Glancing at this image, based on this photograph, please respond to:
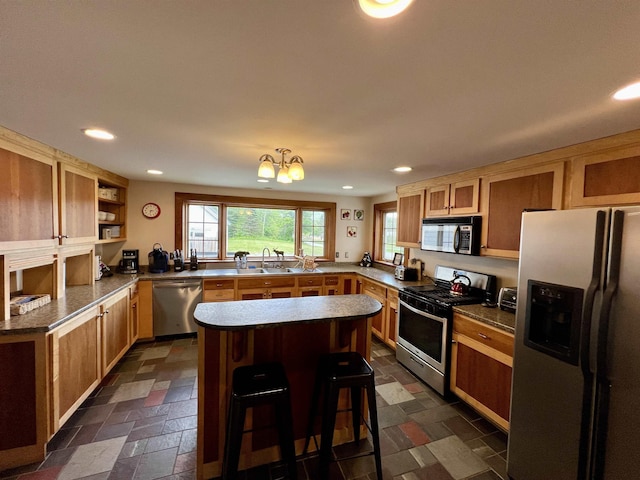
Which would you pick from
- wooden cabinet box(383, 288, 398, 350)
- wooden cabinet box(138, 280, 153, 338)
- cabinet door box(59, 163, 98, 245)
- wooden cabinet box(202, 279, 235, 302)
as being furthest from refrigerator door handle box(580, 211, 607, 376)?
wooden cabinet box(138, 280, 153, 338)

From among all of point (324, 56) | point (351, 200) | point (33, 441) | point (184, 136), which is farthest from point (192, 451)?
point (351, 200)

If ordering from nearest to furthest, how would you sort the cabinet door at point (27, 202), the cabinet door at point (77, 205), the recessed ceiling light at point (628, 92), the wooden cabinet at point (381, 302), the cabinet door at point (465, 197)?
the recessed ceiling light at point (628, 92) → the cabinet door at point (27, 202) → the cabinet door at point (77, 205) → the cabinet door at point (465, 197) → the wooden cabinet at point (381, 302)

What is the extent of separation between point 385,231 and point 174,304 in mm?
3431

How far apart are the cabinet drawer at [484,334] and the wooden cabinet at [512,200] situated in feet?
2.11

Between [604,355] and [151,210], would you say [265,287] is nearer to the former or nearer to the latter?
[151,210]

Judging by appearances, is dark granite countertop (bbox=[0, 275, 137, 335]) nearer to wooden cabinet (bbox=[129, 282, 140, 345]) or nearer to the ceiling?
wooden cabinet (bbox=[129, 282, 140, 345])

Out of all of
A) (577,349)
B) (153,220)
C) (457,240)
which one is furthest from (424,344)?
(153,220)

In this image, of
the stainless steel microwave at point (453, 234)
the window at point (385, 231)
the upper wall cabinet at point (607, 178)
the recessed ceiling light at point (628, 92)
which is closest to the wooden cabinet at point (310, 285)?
the window at point (385, 231)

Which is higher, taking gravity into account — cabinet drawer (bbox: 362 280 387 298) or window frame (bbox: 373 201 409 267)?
window frame (bbox: 373 201 409 267)

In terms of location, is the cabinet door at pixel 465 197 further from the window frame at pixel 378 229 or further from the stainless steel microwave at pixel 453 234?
the window frame at pixel 378 229

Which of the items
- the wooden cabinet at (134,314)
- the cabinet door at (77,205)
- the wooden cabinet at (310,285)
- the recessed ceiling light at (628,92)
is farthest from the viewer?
the wooden cabinet at (310,285)

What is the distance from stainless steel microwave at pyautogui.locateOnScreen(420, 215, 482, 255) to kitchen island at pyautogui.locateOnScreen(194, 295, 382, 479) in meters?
1.25

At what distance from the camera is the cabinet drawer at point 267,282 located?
12.4 feet

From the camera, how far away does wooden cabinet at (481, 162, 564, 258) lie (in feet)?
6.55
